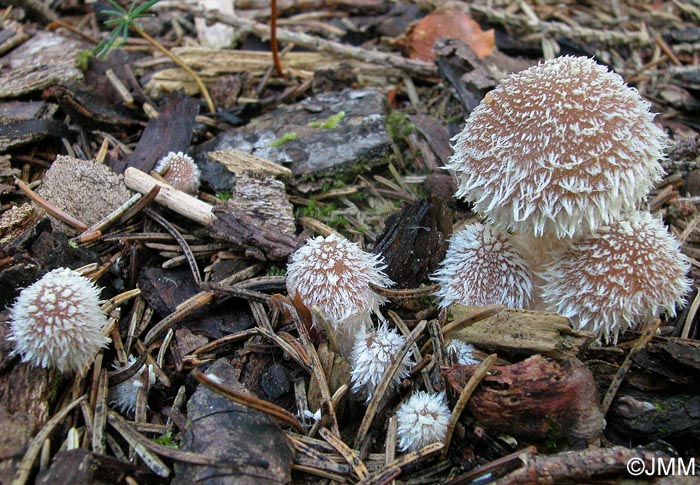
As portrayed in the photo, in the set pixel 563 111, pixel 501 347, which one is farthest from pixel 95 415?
pixel 563 111

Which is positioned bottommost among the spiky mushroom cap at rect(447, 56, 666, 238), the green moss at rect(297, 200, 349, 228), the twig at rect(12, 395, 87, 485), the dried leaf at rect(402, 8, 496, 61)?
the green moss at rect(297, 200, 349, 228)

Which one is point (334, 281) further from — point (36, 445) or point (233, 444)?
point (36, 445)

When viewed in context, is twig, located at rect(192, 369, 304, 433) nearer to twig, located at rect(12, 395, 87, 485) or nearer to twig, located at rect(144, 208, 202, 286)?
twig, located at rect(12, 395, 87, 485)

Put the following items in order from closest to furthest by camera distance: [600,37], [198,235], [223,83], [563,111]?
[563,111], [198,235], [223,83], [600,37]

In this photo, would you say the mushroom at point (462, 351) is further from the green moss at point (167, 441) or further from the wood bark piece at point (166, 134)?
the wood bark piece at point (166, 134)

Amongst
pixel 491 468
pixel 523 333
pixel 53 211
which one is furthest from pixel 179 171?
pixel 491 468

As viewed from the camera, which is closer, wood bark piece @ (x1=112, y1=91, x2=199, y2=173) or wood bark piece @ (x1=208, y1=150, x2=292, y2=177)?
wood bark piece @ (x1=208, y1=150, x2=292, y2=177)

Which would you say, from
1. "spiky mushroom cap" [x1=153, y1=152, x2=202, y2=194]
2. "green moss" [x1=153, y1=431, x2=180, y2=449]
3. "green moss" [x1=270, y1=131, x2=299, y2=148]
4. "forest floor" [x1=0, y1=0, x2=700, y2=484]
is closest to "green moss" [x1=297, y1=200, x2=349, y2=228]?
"forest floor" [x1=0, y1=0, x2=700, y2=484]

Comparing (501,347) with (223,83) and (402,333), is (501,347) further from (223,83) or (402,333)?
(223,83)
